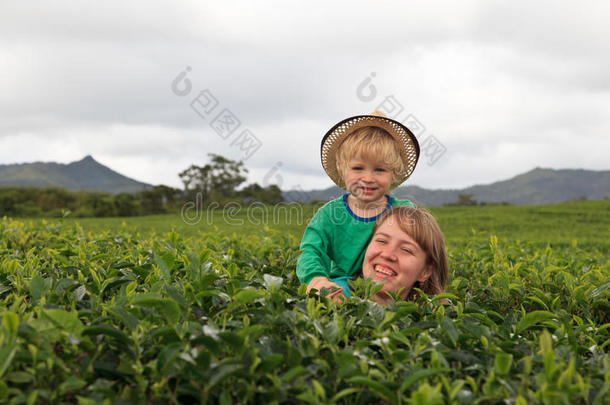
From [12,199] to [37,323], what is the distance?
2564cm

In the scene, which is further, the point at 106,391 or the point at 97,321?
the point at 97,321

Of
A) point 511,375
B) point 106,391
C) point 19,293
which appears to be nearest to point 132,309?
point 106,391

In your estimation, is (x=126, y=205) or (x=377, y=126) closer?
(x=377, y=126)

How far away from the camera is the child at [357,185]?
3318 mm

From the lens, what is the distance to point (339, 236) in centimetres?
352

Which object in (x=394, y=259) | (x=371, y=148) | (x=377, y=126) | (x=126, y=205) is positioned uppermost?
(x=377, y=126)

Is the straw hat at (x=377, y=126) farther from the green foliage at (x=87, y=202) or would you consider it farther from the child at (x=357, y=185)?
the green foliage at (x=87, y=202)

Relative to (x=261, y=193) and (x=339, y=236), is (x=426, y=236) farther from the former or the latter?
(x=261, y=193)

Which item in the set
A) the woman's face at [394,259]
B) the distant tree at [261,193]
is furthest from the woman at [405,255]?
the distant tree at [261,193]

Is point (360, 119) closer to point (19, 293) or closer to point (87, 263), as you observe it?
point (87, 263)

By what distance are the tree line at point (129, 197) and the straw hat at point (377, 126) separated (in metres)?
17.4

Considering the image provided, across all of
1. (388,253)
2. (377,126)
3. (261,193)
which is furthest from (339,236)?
(261,193)

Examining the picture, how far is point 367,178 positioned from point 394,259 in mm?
662

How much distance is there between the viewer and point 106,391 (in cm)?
129
